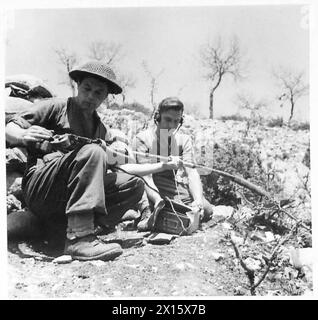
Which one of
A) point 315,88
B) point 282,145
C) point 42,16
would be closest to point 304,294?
point 315,88

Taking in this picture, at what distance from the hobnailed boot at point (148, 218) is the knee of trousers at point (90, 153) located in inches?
24.0

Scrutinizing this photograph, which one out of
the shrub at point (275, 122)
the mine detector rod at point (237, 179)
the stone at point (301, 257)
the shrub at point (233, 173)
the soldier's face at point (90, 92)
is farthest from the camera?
the shrub at point (275, 122)

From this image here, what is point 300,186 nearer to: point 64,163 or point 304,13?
point 304,13

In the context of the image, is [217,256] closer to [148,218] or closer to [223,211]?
[148,218]

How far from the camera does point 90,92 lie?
344cm

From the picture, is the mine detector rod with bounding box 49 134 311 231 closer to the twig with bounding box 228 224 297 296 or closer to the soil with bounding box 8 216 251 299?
the twig with bounding box 228 224 297 296

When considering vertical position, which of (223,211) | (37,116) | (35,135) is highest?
(37,116)

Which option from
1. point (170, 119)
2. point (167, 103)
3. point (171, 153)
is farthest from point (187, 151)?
point (167, 103)

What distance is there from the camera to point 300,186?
403 centimetres

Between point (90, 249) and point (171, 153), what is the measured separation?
109cm

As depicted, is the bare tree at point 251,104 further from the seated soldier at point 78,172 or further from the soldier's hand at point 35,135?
the soldier's hand at point 35,135

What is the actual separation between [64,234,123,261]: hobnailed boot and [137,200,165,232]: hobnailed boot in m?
0.40

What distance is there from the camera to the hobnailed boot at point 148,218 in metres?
3.51

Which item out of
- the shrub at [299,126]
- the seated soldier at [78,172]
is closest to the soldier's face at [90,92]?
the seated soldier at [78,172]
